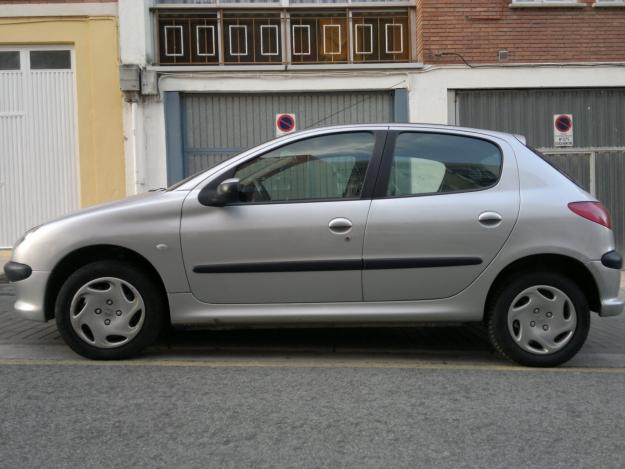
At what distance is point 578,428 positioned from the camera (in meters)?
3.57

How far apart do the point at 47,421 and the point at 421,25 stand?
9069 millimetres

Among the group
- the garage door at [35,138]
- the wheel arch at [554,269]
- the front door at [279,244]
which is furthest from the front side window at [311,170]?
the garage door at [35,138]

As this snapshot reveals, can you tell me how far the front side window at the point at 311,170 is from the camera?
187 inches

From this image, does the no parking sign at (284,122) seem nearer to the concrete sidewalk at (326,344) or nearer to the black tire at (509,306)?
the concrete sidewalk at (326,344)

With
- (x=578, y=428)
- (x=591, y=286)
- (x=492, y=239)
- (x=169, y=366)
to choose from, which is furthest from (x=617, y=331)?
(x=169, y=366)

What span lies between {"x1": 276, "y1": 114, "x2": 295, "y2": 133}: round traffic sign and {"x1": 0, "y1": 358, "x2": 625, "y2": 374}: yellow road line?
670 centimetres

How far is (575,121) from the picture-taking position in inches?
439

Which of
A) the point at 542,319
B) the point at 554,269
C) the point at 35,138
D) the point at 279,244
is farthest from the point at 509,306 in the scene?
the point at 35,138

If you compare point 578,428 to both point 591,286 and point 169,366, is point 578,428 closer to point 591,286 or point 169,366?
point 591,286

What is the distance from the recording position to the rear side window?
4762 millimetres

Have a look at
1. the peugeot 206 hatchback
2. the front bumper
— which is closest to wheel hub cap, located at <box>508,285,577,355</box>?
the peugeot 206 hatchback

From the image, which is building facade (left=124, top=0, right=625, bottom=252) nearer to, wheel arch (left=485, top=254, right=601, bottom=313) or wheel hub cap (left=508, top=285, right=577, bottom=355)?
wheel arch (left=485, top=254, right=601, bottom=313)

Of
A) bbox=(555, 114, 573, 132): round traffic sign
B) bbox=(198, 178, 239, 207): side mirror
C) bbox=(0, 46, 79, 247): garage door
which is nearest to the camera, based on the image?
bbox=(198, 178, 239, 207): side mirror

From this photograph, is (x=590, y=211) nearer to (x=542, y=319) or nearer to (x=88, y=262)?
(x=542, y=319)
